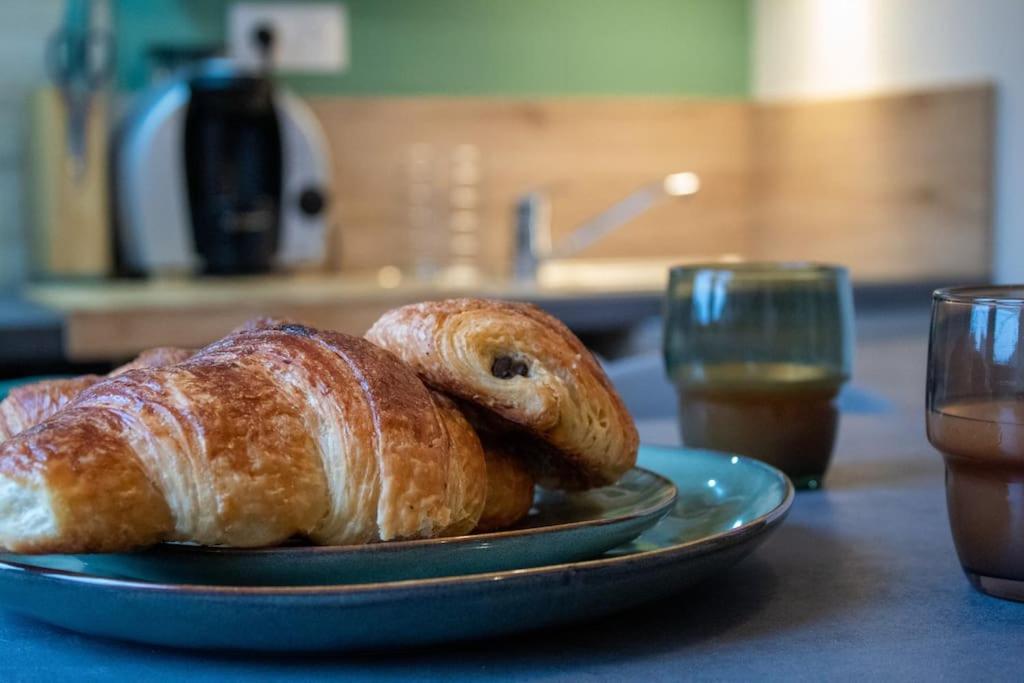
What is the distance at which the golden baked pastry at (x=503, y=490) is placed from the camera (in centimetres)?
57

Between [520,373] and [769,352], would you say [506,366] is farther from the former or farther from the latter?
[769,352]

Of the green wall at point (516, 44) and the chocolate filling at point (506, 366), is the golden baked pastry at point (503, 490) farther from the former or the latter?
the green wall at point (516, 44)

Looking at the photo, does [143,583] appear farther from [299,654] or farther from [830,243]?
[830,243]

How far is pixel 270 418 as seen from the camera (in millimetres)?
499

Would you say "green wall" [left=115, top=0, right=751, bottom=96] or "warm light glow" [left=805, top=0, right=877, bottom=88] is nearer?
"green wall" [left=115, top=0, right=751, bottom=96]

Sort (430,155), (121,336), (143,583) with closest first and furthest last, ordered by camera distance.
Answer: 1. (143,583)
2. (121,336)
3. (430,155)

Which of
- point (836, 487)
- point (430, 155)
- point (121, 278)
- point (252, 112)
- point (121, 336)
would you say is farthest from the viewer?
point (430, 155)

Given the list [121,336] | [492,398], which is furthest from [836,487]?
[121,336]

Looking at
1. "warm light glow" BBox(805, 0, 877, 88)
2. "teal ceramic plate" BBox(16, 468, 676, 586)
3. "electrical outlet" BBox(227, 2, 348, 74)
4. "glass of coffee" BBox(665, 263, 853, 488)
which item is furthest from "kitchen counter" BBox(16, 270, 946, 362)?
"teal ceramic plate" BBox(16, 468, 676, 586)

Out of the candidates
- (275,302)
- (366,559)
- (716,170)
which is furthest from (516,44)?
(366,559)

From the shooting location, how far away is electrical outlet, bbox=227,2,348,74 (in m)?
2.76

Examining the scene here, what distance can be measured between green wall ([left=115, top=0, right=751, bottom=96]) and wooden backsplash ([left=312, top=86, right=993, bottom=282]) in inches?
2.0

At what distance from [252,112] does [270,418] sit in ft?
6.51

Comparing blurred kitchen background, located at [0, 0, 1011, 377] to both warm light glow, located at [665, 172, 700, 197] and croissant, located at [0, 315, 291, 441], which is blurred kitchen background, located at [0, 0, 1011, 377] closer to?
warm light glow, located at [665, 172, 700, 197]
